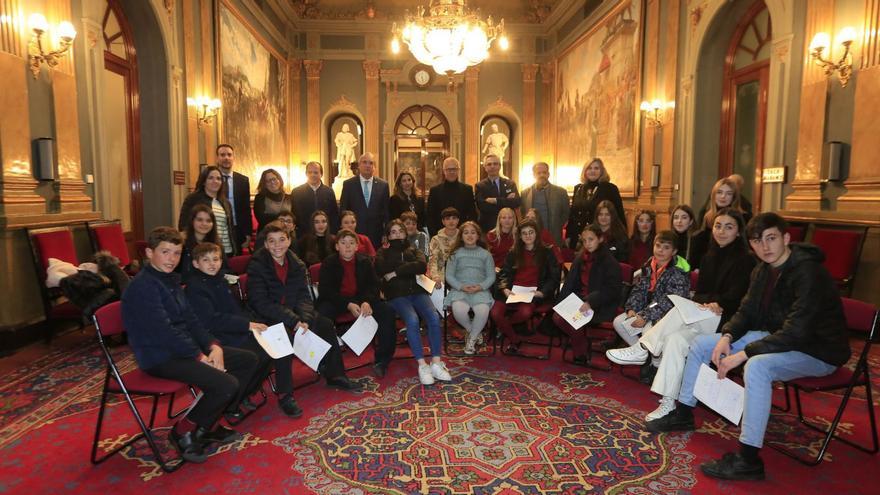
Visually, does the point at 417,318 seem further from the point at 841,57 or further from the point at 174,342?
the point at 841,57

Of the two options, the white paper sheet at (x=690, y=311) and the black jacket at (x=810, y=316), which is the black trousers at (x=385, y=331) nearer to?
the white paper sheet at (x=690, y=311)

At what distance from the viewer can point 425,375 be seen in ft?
14.8

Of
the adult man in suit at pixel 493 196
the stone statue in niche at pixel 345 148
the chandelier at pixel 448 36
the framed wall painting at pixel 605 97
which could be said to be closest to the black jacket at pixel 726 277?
the adult man in suit at pixel 493 196


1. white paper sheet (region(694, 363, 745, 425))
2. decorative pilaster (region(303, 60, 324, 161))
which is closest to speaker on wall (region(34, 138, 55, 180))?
white paper sheet (region(694, 363, 745, 425))

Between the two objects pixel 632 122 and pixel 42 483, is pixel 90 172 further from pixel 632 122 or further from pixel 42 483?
pixel 632 122

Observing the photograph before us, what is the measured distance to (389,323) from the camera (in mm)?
4789

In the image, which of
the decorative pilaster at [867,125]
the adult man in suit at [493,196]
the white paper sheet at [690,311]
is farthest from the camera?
the adult man in suit at [493,196]

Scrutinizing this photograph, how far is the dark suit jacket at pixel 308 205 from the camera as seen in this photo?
21.5ft

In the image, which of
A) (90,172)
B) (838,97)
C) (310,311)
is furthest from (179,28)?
(838,97)

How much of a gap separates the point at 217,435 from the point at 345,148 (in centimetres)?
1333

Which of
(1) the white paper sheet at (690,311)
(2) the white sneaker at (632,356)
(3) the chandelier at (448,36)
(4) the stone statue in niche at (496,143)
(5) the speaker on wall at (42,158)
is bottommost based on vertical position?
(2) the white sneaker at (632,356)

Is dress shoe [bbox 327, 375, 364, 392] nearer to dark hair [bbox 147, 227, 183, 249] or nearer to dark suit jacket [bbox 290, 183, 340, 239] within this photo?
dark hair [bbox 147, 227, 183, 249]

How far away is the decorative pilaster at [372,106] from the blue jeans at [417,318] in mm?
11223

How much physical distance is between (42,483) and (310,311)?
1.99 m
